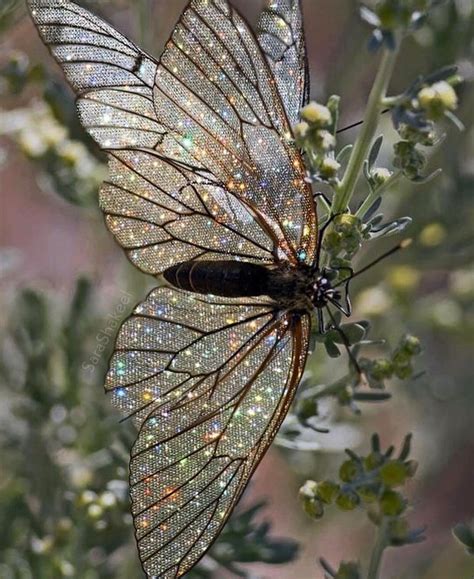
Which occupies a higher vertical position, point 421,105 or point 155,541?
point 421,105

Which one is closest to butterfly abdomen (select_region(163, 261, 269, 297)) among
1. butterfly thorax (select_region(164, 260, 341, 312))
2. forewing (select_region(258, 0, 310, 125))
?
butterfly thorax (select_region(164, 260, 341, 312))

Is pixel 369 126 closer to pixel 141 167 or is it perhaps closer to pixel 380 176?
pixel 380 176

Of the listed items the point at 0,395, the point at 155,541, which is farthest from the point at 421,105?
the point at 0,395

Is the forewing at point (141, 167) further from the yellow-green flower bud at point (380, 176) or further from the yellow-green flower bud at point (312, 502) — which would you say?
the yellow-green flower bud at point (312, 502)

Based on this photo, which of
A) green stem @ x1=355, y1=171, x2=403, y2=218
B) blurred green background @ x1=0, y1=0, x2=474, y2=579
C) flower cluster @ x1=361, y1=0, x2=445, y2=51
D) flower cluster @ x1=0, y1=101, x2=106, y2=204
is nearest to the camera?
flower cluster @ x1=361, y1=0, x2=445, y2=51

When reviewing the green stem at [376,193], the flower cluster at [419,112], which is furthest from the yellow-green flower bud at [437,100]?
the green stem at [376,193]

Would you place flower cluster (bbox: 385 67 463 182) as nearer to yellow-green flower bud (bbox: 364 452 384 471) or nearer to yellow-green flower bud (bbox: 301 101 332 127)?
yellow-green flower bud (bbox: 301 101 332 127)

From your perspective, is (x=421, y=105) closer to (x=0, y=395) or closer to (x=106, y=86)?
(x=106, y=86)

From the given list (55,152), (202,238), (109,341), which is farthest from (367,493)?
(55,152)
